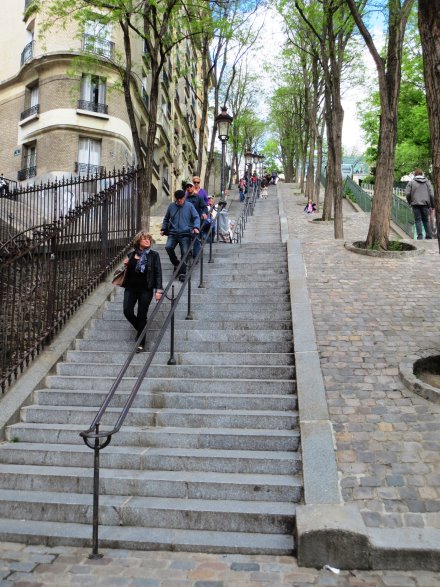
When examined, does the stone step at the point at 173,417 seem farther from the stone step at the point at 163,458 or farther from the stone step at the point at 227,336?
the stone step at the point at 227,336

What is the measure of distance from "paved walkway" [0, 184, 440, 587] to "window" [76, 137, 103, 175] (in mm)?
16286

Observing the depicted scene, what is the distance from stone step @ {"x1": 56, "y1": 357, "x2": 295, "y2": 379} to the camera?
239 inches

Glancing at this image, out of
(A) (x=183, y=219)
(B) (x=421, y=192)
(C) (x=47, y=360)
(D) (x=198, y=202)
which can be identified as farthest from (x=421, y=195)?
(C) (x=47, y=360)

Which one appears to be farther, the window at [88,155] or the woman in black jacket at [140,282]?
the window at [88,155]

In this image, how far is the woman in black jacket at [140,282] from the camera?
268 inches

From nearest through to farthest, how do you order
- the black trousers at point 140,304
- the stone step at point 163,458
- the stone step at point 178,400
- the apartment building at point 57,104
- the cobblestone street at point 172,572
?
the cobblestone street at point 172,572, the stone step at point 163,458, the stone step at point 178,400, the black trousers at point 140,304, the apartment building at point 57,104

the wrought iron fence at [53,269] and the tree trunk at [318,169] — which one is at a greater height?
the tree trunk at [318,169]

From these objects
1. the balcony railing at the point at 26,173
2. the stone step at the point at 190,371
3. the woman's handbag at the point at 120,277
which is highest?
the balcony railing at the point at 26,173

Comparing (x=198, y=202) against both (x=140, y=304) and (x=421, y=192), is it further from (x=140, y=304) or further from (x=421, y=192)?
(x=421, y=192)

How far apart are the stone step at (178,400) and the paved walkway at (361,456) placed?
648 mm

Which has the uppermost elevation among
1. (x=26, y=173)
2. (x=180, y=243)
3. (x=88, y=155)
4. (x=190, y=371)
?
(x=88, y=155)

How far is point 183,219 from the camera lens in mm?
9047

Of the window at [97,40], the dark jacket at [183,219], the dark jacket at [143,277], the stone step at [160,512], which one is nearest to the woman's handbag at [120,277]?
the dark jacket at [143,277]

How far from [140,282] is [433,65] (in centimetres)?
456
